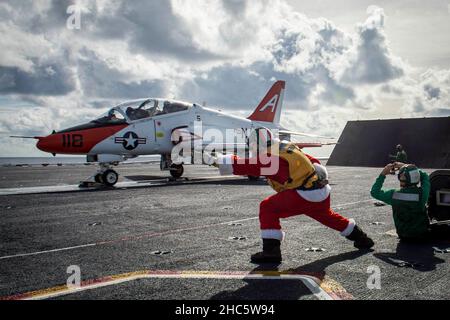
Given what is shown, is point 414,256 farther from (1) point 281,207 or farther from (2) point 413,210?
(1) point 281,207

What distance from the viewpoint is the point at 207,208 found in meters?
9.55

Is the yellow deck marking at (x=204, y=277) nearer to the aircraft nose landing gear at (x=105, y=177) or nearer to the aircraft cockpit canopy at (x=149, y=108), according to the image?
the aircraft nose landing gear at (x=105, y=177)

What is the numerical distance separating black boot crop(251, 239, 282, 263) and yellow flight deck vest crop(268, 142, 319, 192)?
806mm

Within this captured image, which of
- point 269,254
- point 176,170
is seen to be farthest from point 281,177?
point 176,170

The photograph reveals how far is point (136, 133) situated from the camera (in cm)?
1586

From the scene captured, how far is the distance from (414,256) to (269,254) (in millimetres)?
1986

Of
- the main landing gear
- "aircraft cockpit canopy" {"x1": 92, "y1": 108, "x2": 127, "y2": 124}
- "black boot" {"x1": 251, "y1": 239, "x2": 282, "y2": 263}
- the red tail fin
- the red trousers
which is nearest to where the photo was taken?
"black boot" {"x1": 251, "y1": 239, "x2": 282, "y2": 263}

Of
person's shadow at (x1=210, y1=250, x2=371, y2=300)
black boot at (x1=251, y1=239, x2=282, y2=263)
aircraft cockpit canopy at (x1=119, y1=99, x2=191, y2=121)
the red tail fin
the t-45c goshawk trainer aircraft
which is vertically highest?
the red tail fin

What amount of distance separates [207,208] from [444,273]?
5.99m

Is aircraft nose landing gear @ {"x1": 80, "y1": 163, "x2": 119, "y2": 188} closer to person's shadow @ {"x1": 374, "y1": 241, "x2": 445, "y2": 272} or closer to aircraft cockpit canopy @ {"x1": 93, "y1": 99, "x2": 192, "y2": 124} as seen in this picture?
aircraft cockpit canopy @ {"x1": 93, "y1": 99, "x2": 192, "y2": 124}

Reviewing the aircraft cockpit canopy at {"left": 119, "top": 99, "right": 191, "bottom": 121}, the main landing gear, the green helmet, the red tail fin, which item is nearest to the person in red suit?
the green helmet

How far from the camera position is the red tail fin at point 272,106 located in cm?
2388

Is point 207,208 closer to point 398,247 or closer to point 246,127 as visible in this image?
point 398,247

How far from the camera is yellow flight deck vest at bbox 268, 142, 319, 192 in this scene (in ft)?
16.9
